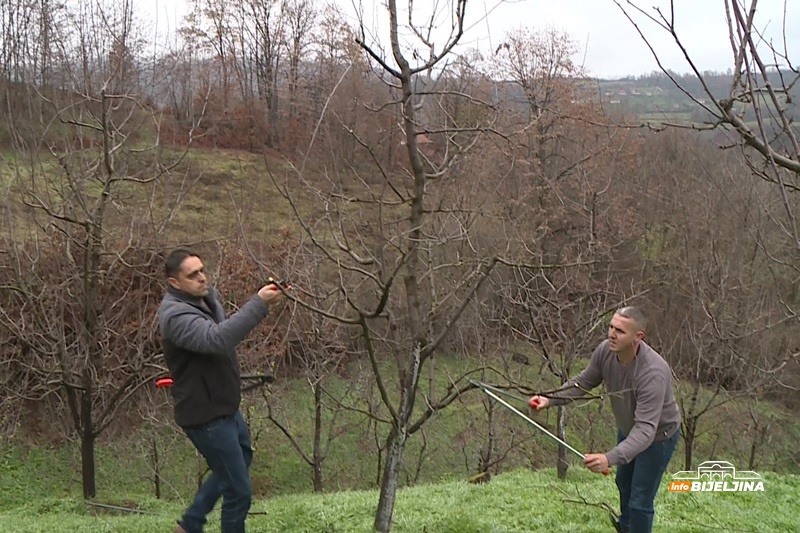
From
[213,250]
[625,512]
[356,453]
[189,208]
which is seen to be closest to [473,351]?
[356,453]

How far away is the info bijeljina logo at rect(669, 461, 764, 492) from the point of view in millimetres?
6645

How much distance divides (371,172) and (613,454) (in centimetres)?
334

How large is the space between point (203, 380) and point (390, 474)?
1382mm

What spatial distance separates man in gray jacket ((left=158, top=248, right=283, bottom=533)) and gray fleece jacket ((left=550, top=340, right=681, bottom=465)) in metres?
1.89

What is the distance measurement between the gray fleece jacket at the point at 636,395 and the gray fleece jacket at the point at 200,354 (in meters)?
1.91

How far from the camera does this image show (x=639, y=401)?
3918mm

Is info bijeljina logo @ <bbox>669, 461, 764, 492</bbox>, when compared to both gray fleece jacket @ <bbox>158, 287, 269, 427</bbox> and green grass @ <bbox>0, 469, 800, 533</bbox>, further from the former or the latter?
gray fleece jacket @ <bbox>158, 287, 269, 427</bbox>

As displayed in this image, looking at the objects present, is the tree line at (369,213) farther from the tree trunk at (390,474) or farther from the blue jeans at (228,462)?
the blue jeans at (228,462)

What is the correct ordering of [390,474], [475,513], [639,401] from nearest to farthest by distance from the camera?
[639,401] → [390,474] → [475,513]

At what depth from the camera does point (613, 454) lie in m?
3.64

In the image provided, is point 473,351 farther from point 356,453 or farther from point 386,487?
point 386,487

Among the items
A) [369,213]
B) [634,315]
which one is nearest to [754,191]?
[369,213]

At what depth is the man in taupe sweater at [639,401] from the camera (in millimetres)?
3885

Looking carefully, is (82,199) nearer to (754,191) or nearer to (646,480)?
(646,480)
